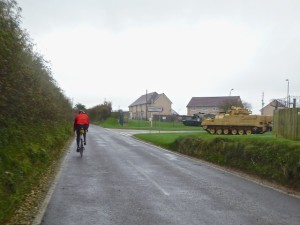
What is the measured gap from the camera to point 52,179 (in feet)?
39.3

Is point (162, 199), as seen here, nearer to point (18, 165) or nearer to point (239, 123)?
point (18, 165)

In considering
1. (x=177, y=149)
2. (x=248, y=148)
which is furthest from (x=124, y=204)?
(x=177, y=149)

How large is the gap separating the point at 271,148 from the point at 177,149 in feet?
33.3

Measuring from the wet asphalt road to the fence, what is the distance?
6010 millimetres

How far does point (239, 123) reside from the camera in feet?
120

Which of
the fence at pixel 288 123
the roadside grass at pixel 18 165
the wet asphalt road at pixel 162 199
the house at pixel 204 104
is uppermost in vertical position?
the house at pixel 204 104

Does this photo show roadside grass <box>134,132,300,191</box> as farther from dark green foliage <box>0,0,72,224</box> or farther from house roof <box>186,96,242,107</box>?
house roof <box>186,96,242,107</box>

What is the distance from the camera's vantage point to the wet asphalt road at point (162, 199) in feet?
24.5

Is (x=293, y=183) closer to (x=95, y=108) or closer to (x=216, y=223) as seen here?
(x=216, y=223)

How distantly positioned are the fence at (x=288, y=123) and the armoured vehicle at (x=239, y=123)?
14.6 meters

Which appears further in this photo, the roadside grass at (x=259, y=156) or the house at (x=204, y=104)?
the house at (x=204, y=104)

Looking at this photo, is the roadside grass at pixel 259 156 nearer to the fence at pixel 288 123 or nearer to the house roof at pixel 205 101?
the fence at pixel 288 123

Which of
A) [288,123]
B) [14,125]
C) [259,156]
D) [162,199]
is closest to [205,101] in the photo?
[288,123]

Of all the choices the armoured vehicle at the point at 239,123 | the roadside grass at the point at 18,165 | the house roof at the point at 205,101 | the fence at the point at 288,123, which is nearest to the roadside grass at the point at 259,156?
the fence at the point at 288,123
